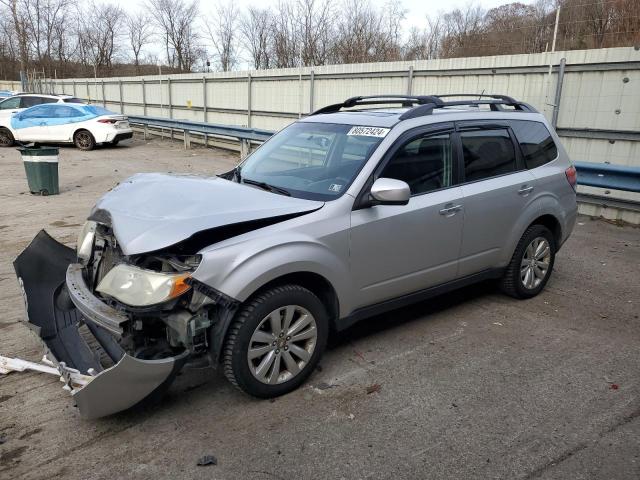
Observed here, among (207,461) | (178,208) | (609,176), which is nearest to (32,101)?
(609,176)

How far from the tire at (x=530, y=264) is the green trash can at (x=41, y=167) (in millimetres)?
8594

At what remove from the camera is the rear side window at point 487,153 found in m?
4.50

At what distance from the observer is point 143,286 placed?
9.95ft

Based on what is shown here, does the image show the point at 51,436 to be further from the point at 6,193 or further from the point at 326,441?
the point at 6,193

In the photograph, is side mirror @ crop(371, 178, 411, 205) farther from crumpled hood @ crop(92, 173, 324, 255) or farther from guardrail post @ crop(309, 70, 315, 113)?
guardrail post @ crop(309, 70, 315, 113)

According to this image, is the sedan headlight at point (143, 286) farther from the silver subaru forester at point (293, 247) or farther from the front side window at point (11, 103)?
the front side window at point (11, 103)

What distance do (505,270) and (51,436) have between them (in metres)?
3.89

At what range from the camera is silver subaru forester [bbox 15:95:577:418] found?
10.1 ft

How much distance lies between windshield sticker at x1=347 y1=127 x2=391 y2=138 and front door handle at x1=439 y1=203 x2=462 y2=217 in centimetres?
76

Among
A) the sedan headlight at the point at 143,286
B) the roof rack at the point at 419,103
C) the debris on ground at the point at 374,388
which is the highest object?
the roof rack at the point at 419,103

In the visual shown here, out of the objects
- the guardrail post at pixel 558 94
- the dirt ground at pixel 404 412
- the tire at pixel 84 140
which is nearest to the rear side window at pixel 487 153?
the dirt ground at pixel 404 412

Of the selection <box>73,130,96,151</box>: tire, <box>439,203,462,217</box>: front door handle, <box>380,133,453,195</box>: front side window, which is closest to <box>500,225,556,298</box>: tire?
<box>439,203,462,217</box>: front door handle

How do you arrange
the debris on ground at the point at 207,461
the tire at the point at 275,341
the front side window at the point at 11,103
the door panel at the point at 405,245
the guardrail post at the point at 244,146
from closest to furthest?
the debris on ground at the point at 207,461
the tire at the point at 275,341
the door panel at the point at 405,245
the guardrail post at the point at 244,146
the front side window at the point at 11,103

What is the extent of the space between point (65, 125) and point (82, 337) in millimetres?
16384
